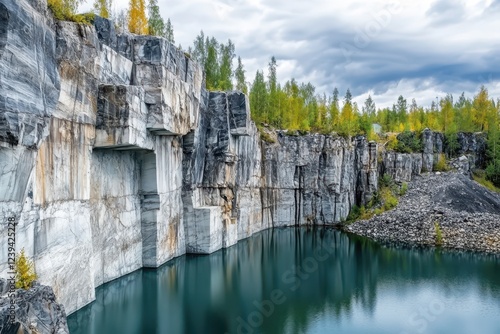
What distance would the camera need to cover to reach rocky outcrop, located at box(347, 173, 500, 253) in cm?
3888

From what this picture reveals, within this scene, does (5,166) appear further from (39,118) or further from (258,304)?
(258,304)

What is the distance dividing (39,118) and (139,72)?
11.0 m

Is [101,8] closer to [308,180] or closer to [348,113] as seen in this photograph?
[308,180]

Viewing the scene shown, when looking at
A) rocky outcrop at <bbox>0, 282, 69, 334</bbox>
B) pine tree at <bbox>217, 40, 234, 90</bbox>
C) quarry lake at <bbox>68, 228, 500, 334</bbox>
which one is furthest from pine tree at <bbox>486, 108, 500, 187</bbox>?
rocky outcrop at <bbox>0, 282, 69, 334</bbox>

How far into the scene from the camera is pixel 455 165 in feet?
191

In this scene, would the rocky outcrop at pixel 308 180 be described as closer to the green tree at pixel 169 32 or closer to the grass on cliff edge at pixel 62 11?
the green tree at pixel 169 32

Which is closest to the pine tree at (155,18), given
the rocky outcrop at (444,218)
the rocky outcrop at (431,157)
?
the rocky outcrop at (444,218)

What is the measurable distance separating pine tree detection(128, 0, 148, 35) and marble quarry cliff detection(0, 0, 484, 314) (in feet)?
20.4

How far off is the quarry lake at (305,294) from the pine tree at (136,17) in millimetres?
17564

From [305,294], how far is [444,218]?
21723mm

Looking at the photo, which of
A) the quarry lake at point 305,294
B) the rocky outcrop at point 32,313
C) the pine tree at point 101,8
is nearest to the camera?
the rocky outcrop at point 32,313

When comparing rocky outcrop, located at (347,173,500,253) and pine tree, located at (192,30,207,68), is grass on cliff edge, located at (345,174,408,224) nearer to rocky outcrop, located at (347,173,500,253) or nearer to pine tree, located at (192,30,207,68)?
rocky outcrop, located at (347,173,500,253)

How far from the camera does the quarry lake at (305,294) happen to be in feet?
67.2

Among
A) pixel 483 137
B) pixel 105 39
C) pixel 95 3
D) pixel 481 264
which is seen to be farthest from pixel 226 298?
pixel 483 137
